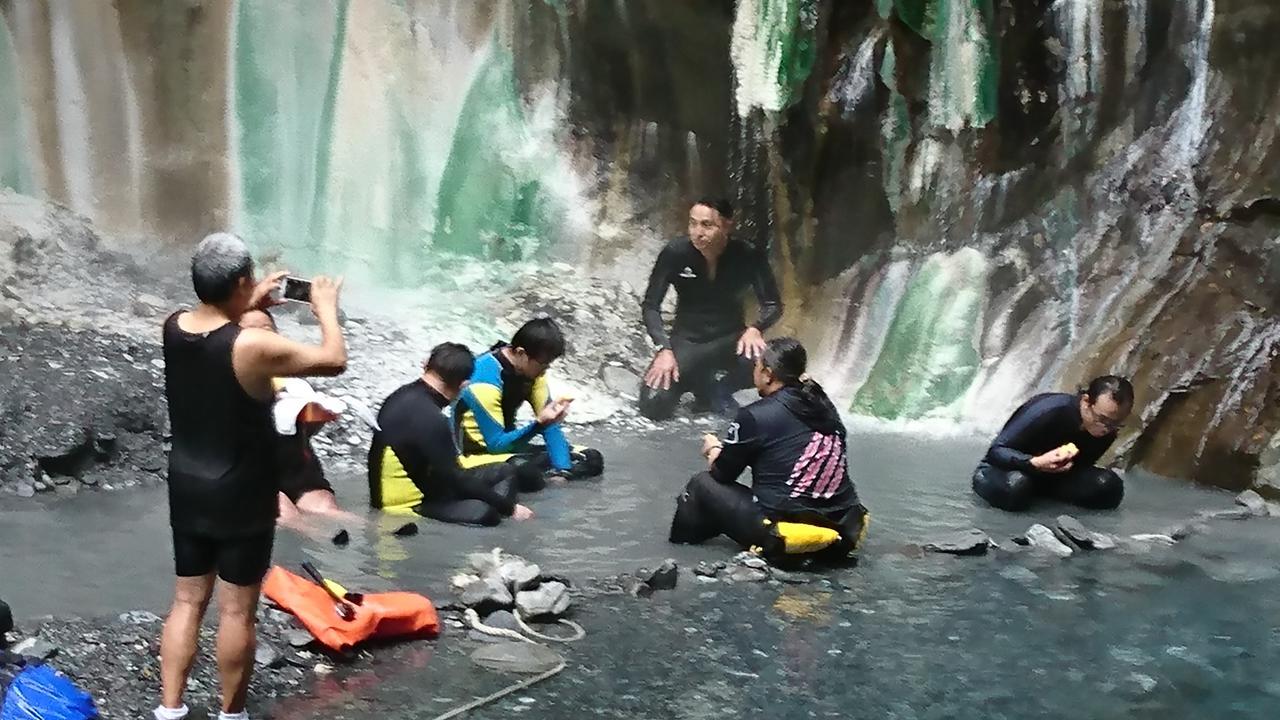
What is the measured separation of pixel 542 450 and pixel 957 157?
4.15 meters

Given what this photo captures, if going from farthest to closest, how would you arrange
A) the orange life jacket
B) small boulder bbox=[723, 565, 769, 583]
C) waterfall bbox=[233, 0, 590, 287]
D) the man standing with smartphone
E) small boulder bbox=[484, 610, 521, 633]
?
waterfall bbox=[233, 0, 590, 287] < small boulder bbox=[723, 565, 769, 583] < small boulder bbox=[484, 610, 521, 633] < the orange life jacket < the man standing with smartphone

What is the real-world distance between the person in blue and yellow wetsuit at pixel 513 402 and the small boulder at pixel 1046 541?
2.11 metres

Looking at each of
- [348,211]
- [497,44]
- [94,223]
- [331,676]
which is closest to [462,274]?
[348,211]

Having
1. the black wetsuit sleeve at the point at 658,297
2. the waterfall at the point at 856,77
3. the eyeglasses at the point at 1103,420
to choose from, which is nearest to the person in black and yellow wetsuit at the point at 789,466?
the eyeglasses at the point at 1103,420

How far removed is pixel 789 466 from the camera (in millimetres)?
4082

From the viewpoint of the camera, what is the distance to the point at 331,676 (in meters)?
3.04

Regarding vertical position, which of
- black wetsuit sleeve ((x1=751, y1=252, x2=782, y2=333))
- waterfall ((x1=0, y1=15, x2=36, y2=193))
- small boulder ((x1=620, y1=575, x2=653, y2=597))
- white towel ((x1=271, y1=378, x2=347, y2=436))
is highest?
waterfall ((x1=0, y1=15, x2=36, y2=193))

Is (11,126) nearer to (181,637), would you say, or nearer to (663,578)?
(663,578)

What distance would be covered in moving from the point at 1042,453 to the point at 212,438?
3.88 m

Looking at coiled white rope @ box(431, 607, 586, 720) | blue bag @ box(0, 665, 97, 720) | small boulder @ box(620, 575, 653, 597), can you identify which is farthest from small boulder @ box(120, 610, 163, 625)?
small boulder @ box(620, 575, 653, 597)

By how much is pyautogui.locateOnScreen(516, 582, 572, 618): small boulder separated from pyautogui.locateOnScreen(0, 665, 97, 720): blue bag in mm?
1261

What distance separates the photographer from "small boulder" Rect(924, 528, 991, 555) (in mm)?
4422

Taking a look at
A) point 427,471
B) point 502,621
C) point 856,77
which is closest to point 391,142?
point 856,77

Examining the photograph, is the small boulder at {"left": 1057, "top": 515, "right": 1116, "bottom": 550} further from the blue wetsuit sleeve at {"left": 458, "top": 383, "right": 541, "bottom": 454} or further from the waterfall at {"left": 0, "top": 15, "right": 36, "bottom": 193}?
the waterfall at {"left": 0, "top": 15, "right": 36, "bottom": 193}
